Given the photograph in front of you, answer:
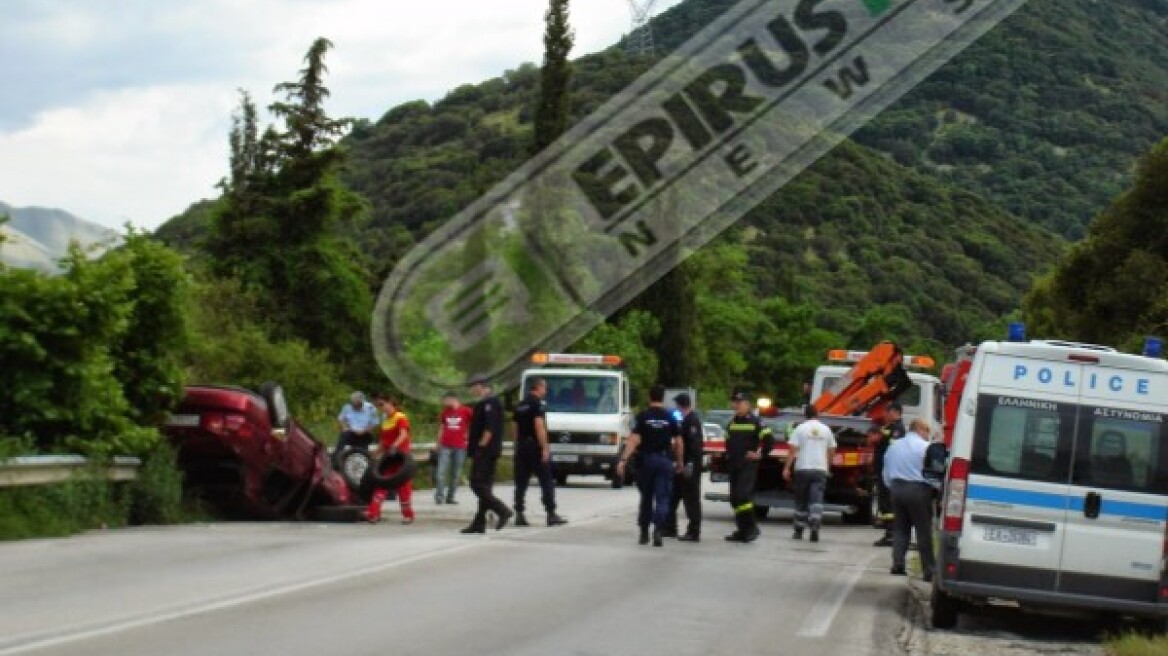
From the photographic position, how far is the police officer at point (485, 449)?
20500mm

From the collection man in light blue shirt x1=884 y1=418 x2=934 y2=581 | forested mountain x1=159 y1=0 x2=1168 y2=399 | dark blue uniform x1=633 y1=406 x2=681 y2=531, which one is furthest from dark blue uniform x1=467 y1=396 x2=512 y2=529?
forested mountain x1=159 y1=0 x2=1168 y2=399

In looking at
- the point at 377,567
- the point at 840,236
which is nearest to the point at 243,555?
the point at 377,567

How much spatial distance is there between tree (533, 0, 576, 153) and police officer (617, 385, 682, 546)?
168 ft

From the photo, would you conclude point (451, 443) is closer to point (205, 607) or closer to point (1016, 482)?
point (1016, 482)

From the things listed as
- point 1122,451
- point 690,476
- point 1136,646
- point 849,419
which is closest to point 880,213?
point 849,419

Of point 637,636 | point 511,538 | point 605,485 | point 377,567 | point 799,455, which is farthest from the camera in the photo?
point 605,485

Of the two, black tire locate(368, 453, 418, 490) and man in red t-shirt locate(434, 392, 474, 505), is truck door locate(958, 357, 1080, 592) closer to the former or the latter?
black tire locate(368, 453, 418, 490)

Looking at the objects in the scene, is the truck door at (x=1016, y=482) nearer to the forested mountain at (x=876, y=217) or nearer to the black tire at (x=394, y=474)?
the black tire at (x=394, y=474)

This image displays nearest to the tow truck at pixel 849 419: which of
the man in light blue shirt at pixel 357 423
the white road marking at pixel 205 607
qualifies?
the man in light blue shirt at pixel 357 423

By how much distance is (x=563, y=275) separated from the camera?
7000 centimetres

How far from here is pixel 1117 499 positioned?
1374 centimetres

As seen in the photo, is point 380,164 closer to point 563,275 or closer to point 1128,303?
point 563,275

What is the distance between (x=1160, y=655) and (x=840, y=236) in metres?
148

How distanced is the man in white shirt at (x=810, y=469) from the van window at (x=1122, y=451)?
921 cm
